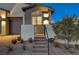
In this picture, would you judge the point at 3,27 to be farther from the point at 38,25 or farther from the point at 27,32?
the point at 38,25

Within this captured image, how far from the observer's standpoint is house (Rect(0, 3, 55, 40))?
9.91 feet

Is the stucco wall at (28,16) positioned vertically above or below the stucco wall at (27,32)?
above

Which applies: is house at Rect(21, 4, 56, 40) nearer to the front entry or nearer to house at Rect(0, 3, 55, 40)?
house at Rect(0, 3, 55, 40)

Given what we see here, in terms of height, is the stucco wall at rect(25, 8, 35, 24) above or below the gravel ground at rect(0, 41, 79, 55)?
above

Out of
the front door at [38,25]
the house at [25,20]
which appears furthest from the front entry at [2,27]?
the front door at [38,25]

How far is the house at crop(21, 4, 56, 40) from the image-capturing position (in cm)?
302

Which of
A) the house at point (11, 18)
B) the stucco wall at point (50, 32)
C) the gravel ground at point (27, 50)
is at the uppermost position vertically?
the house at point (11, 18)

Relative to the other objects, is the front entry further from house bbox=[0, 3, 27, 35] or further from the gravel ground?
the gravel ground

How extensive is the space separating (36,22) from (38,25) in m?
0.07

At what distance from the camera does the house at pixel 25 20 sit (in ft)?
9.91

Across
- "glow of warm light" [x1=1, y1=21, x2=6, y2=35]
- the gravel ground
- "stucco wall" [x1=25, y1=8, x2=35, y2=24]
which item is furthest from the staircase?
"glow of warm light" [x1=1, y1=21, x2=6, y2=35]

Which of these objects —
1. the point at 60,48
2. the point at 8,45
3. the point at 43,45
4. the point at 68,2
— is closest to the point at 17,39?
the point at 8,45

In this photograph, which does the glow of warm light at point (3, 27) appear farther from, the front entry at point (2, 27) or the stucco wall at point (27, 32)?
the stucco wall at point (27, 32)

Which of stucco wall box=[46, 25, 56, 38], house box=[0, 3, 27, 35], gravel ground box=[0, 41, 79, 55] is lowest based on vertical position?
gravel ground box=[0, 41, 79, 55]
